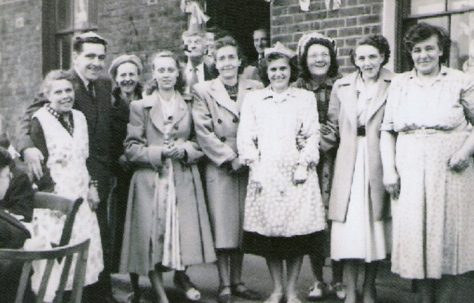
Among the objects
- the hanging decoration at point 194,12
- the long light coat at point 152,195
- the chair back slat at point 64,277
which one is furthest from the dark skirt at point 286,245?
the hanging decoration at point 194,12

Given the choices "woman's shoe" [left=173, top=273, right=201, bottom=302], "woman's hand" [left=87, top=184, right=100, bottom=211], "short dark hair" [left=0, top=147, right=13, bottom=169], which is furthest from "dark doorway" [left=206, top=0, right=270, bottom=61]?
"short dark hair" [left=0, top=147, right=13, bottom=169]

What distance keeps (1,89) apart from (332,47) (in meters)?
6.33

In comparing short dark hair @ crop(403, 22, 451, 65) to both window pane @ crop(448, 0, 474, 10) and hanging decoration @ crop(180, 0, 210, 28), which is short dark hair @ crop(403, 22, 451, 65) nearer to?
window pane @ crop(448, 0, 474, 10)

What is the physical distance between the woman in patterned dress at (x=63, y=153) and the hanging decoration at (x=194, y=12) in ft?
10.4

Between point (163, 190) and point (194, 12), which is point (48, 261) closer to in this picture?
point (163, 190)

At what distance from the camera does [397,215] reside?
15.2 ft

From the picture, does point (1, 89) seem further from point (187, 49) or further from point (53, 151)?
point (53, 151)

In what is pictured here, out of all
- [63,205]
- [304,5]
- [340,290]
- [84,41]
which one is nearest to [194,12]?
[304,5]

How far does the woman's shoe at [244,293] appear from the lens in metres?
5.35

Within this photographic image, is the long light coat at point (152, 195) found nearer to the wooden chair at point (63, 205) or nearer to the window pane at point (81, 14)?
the wooden chair at point (63, 205)

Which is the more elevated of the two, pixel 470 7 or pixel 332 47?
pixel 470 7

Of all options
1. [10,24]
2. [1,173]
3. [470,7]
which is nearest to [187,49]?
[470,7]

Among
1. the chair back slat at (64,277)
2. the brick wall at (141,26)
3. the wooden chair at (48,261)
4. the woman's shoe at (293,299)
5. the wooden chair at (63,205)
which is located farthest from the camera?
the brick wall at (141,26)

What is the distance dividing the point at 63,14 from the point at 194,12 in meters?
2.76
